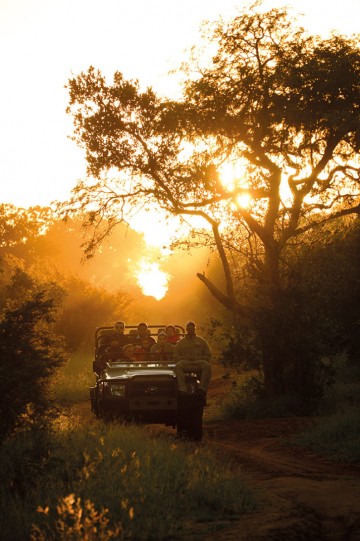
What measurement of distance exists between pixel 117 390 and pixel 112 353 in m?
2.40

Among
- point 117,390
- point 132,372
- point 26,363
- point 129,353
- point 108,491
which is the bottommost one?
point 108,491

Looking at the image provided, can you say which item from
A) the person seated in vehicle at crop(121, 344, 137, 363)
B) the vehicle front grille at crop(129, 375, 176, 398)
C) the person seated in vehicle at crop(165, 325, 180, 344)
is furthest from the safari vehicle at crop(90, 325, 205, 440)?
the person seated in vehicle at crop(165, 325, 180, 344)

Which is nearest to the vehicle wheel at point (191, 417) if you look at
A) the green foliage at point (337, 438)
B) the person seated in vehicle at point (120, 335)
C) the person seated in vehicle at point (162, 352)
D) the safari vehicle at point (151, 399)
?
the safari vehicle at point (151, 399)

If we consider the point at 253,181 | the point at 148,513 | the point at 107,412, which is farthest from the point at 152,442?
the point at 253,181

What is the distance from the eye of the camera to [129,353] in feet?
50.1

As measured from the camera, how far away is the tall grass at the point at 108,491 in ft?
22.2

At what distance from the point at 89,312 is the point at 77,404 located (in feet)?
61.5

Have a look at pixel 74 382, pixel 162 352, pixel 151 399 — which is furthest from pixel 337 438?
pixel 74 382

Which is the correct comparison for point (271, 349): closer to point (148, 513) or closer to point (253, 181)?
point (253, 181)

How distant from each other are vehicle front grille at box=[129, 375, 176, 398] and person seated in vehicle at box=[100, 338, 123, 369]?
2403mm

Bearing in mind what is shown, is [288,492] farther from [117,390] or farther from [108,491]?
[117,390]

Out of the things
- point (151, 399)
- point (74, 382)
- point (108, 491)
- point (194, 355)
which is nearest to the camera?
point (108, 491)

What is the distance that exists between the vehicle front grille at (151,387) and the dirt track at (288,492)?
111 centimetres

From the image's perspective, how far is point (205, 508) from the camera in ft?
25.5
